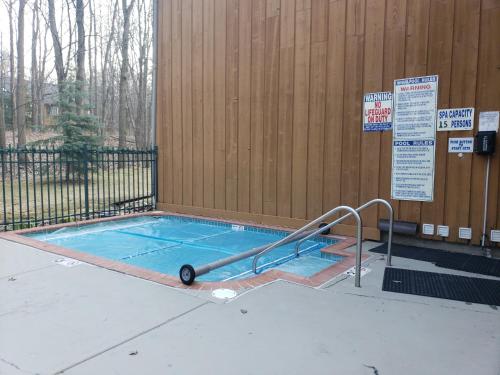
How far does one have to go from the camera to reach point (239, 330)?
8.30 ft

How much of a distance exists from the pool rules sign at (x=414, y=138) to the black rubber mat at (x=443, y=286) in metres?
1.39

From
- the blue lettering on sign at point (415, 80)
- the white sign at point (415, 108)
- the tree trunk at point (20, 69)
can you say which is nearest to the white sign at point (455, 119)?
the white sign at point (415, 108)

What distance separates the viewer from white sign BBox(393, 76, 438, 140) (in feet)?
15.4

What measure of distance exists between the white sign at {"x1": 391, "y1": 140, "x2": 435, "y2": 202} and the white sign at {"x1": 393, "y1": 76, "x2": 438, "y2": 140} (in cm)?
12

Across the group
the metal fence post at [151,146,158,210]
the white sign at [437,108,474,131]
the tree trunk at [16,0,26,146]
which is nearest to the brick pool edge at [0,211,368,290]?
the white sign at [437,108,474,131]

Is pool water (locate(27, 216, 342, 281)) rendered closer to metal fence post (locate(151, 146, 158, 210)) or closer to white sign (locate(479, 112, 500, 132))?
metal fence post (locate(151, 146, 158, 210))

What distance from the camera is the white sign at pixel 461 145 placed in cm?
446

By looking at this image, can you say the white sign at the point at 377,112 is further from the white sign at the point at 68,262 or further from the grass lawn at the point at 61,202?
the grass lawn at the point at 61,202

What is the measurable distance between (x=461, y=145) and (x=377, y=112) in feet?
3.57

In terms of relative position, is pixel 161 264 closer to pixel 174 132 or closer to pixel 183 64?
pixel 174 132

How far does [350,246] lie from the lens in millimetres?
4906

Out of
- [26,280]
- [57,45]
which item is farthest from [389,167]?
[57,45]

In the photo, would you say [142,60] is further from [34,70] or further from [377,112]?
[377,112]

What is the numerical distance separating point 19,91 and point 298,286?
17531mm
